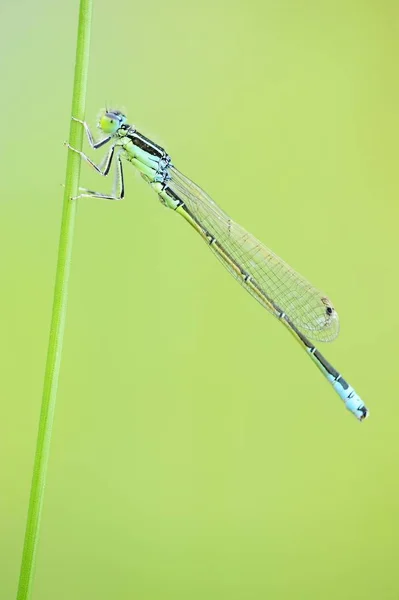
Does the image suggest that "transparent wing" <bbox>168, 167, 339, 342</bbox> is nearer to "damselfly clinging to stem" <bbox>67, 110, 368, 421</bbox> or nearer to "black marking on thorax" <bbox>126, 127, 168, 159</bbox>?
"damselfly clinging to stem" <bbox>67, 110, 368, 421</bbox>

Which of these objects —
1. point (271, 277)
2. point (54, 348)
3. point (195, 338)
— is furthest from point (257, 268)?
point (54, 348)

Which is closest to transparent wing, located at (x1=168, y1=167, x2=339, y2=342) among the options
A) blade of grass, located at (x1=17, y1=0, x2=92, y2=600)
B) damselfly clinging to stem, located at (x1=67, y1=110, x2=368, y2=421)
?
damselfly clinging to stem, located at (x1=67, y1=110, x2=368, y2=421)

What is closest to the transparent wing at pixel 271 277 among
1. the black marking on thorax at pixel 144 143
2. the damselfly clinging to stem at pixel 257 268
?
the damselfly clinging to stem at pixel 257 268

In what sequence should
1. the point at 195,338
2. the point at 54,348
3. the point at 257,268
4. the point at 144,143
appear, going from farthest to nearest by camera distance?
1. the point at 195,338
2. the point at 257,268
3. the point at 144,143
4. the point at 54,348

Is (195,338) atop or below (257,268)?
atop

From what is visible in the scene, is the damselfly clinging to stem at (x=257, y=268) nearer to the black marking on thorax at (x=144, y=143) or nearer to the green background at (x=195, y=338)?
the black marking on thorax at (x=144, y=143)

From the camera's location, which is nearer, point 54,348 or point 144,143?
point 54,348

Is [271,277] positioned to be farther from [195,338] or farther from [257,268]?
[195,338]

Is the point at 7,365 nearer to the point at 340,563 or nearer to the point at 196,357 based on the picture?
the point at 196,357
